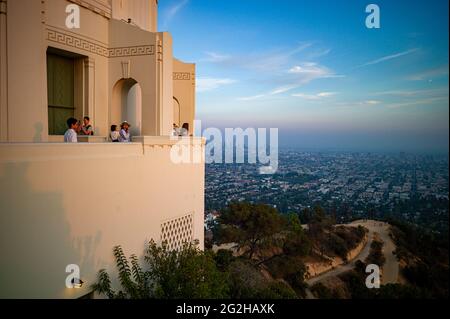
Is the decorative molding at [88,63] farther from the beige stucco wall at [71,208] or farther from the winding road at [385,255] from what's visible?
the winding road at [385,255]

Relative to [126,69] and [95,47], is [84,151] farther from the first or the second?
[95,47]

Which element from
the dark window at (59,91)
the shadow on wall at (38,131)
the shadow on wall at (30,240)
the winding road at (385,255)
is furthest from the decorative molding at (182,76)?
the winding road at (385,255)

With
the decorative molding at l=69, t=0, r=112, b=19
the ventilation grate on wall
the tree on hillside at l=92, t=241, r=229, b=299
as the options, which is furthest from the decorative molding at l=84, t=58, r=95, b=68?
the tree on hillside at l=92, t=241, r=229, b=299

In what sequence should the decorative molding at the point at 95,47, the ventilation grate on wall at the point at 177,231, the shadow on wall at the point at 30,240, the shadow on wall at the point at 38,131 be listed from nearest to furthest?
the shadow on wall at the point at 30,240 → the shadow on wall at the point at 38,131 → the ventilation grate on wall at the point at 177,231 → the decorative molding at the point at 95,47

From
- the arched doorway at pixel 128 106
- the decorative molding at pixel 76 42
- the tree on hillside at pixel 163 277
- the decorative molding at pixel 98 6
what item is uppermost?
the decorative molding at pixel 98 6

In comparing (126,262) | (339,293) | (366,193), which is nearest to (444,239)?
(366,193)

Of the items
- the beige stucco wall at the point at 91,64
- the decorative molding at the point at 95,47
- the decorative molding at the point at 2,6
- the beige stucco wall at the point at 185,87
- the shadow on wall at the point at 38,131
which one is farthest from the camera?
the beige stucco wall at the point at 185,87

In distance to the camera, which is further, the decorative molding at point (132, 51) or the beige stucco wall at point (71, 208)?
the decorative molding at point (132, 51)

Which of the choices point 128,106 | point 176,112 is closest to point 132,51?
point 128,106
